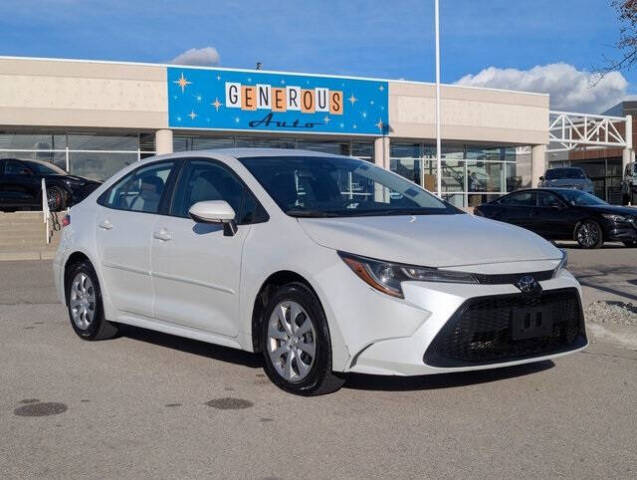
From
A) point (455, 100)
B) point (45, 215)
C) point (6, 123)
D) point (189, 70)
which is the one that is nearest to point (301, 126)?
point (189, 70)

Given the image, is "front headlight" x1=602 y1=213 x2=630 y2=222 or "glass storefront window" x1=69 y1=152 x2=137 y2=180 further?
"glass storefront window" x1=69 y1=152 x2=137 y2=180

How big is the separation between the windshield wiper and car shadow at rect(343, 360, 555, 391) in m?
1.14

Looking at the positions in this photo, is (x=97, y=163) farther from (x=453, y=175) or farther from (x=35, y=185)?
(x=453, y=175)

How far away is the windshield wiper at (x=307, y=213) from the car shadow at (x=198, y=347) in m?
1.27

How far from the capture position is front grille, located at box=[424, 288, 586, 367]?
471 cm

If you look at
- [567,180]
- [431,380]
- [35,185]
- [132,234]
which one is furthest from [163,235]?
[567,180]

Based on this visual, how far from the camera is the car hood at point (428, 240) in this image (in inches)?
190

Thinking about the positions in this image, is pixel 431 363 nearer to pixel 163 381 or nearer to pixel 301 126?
pixel 163 381

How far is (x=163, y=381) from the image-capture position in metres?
5.66

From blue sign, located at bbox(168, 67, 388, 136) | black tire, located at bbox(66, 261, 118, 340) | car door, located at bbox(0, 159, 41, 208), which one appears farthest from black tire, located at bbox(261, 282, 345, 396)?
blue sign, located at bbox(168, 67, 388, 136)

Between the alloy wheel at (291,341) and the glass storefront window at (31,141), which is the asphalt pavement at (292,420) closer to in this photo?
the alloy wheel at (291,341)

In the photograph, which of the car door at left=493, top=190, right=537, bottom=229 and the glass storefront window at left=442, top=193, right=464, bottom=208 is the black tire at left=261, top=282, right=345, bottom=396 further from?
the glass storefront window at left=442, top=193, right=464, bottom=208

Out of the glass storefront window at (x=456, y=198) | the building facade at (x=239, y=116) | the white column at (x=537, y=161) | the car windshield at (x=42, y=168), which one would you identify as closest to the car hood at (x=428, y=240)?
the car windshield at (x=42, y=168)

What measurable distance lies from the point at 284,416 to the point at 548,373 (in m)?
2.08
